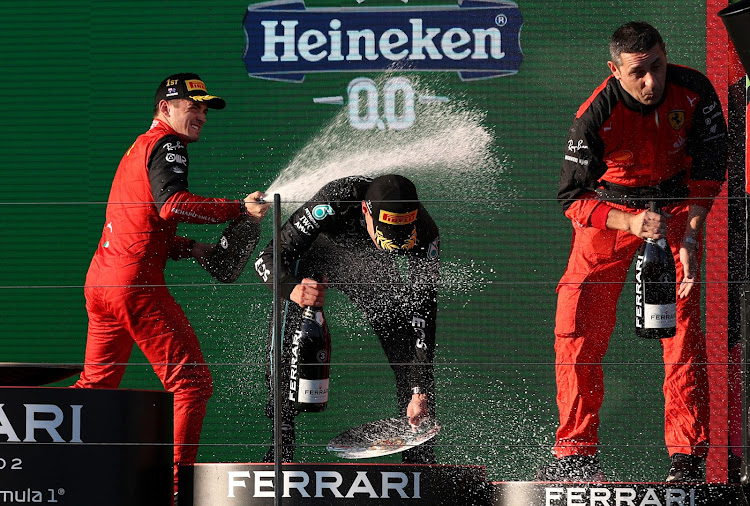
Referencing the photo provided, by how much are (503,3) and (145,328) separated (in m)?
1.79

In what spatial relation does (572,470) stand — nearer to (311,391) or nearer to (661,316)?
(661,316)

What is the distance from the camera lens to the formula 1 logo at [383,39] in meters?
3.73

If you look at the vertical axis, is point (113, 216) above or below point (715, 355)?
above

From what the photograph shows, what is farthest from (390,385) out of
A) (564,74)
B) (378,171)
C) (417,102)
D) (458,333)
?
(564,74)

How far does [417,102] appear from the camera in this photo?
377cm

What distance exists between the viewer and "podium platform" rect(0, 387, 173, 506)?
285 cm

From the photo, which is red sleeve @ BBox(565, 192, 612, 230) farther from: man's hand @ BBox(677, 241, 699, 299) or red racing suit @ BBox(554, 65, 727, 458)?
man's hand @ BBox(677, 241, 699, 299)

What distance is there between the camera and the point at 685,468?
3.39 m

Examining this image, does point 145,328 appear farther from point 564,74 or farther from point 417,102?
point 564,74

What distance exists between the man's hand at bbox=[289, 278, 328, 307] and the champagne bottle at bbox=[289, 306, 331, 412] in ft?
0.09

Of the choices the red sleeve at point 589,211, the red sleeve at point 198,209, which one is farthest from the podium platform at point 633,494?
the red sleeve at point 198,209

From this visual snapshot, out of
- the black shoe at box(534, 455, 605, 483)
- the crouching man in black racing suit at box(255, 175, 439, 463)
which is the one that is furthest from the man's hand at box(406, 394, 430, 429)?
the black shoe at box(534, 455, 605, 483)

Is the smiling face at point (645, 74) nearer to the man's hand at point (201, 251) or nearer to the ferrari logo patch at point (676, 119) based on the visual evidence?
the ferrari logo patch at point (676, 119)

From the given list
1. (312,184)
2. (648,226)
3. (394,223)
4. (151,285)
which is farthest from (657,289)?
(151,285)
